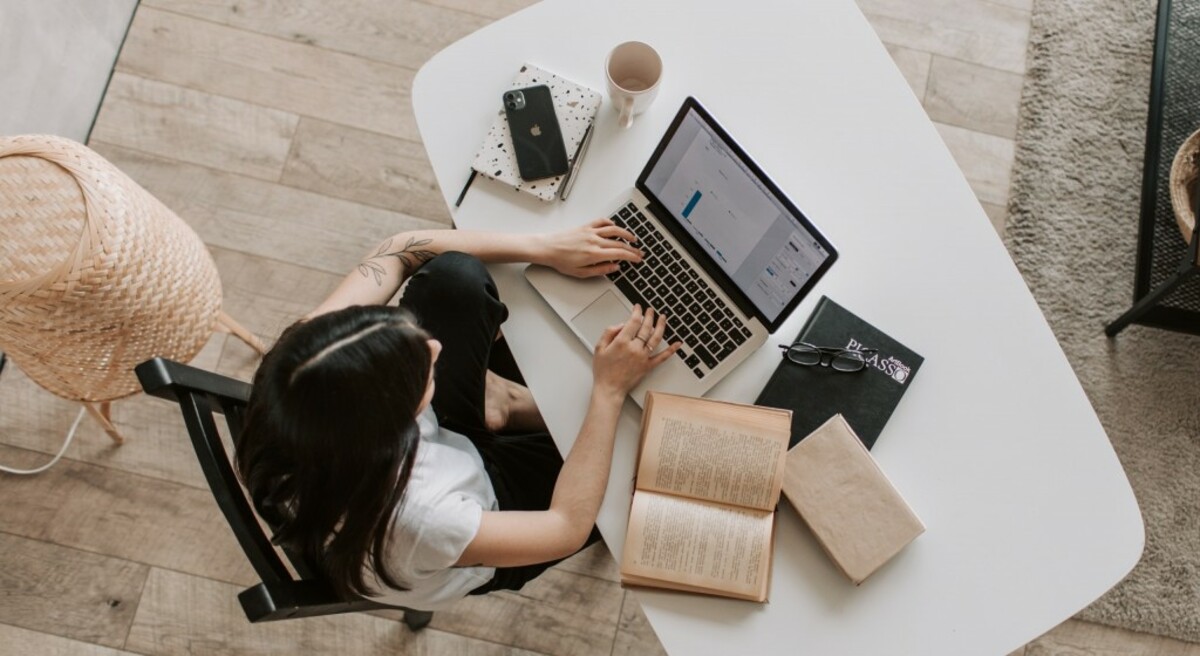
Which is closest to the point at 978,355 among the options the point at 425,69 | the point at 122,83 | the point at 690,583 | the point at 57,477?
the point at 690,583

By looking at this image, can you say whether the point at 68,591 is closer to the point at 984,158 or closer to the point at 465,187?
the point at 465,187

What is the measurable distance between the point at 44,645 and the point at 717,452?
1.41 m

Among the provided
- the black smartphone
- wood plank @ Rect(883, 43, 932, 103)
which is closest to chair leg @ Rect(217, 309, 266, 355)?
the black smartphone

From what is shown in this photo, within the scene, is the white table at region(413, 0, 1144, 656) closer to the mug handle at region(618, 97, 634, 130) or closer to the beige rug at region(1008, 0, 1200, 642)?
the mug handle at region(618, 97, 634, 130)

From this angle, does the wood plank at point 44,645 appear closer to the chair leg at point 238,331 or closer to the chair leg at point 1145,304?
the chair leg at point 238,331

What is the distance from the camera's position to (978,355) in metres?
1.15

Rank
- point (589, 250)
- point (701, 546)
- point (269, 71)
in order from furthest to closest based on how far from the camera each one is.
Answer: point (269, 71) → point (589, 250) → point (701, 546)

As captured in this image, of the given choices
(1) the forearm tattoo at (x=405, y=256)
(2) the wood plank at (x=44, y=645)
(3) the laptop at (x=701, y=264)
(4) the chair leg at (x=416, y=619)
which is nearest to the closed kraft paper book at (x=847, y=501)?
(3) the laptop at (x=701, y=264)

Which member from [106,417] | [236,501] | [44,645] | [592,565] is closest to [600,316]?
[236,501]

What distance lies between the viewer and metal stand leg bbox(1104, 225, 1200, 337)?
1.58 m

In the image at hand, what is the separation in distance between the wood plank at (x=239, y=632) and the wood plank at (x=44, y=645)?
0.06 m

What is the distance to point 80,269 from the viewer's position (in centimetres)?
124

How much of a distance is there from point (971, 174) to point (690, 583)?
131 centimetres

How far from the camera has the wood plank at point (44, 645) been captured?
1.65 metres
